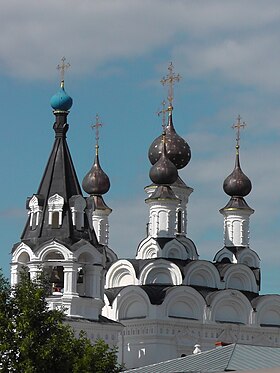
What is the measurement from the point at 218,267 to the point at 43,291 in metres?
10.1

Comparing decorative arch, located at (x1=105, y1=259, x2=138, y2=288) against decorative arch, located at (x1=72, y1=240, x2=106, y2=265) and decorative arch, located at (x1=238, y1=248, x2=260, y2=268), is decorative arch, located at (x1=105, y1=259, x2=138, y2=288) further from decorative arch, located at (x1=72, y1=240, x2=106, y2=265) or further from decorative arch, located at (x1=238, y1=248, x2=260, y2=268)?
decorative arch, located at (x1=72, y1=240, x2=106, y2=265)

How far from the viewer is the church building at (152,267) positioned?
29.1 metres

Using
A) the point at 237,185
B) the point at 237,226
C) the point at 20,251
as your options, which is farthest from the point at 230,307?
the point at 20,251

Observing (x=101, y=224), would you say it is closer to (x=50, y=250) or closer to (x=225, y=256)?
(x=225, y=256)

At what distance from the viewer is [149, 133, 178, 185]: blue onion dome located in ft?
106

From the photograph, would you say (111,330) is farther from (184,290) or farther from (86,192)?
(86,192)

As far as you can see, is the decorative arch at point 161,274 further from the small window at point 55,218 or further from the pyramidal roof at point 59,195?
the small window at point 55,218

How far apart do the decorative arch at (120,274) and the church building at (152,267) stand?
2cm

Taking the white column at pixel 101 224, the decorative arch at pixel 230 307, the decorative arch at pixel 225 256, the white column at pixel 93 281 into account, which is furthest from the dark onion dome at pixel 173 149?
the white column at pixel 93 281

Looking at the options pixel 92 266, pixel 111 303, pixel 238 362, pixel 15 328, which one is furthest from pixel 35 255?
pixel 238 362

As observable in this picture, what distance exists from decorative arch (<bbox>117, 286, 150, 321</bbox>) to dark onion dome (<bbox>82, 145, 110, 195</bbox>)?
4.10 meters

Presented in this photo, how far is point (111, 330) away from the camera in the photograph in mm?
29469

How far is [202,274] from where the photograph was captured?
32.6 m

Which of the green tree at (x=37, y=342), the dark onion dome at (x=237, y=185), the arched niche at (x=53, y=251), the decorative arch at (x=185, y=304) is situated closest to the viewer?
the green tree at (x=37, y=342)
